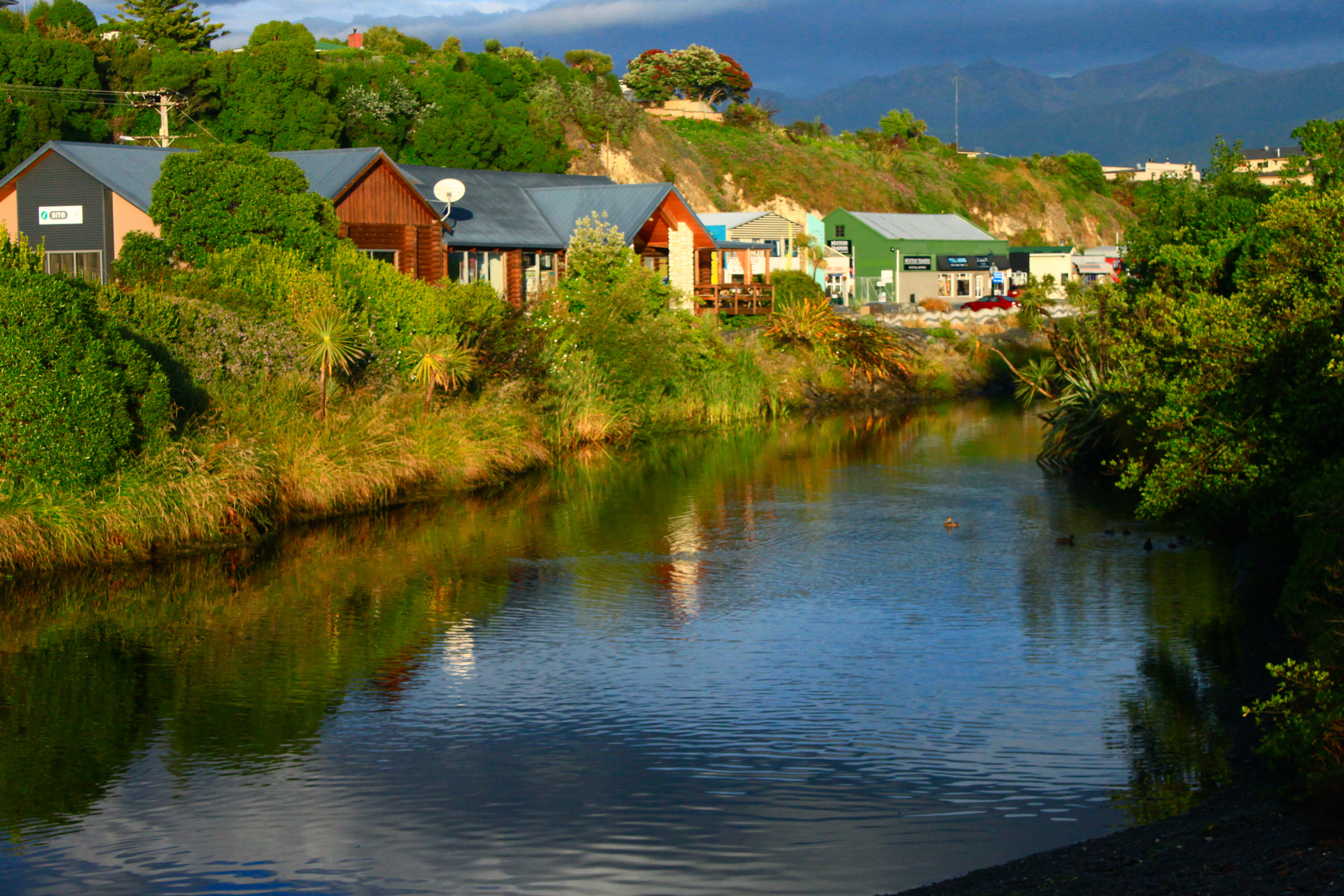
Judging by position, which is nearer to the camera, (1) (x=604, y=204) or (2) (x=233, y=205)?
(2) (x=233, y=205)

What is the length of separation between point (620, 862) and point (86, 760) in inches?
211

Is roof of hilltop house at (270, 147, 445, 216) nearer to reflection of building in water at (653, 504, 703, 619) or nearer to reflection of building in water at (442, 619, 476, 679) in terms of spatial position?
reflection of building in water at (653, 504, 703, 619)

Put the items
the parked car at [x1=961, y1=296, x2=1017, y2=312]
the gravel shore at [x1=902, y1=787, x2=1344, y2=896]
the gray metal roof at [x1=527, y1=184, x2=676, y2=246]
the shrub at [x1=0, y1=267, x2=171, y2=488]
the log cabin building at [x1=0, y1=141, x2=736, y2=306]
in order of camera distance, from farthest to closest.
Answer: the parked car at [x1=961, y1=296, x2=1017, y2=312]
the gray metal roof at [x1=527, y1=184, x2=676, y2=246]
the log cabin building at [x1=0, y1=141, x2=736, y2=306]
the shrub at [x1=0, y1=267, x2=171, y2=488]
the gravel shore at [x1=902, y1=787, x2=1344, y2=896]

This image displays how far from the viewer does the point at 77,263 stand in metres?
39.9

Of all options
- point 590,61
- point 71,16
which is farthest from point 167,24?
point 590,61

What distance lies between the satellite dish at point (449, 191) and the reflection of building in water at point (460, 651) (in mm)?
28557

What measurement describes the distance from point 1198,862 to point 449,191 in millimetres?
38965

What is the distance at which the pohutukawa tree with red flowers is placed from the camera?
12781 cm

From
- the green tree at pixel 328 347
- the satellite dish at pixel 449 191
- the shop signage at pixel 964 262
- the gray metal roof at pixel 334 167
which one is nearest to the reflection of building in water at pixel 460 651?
the green tree at pixel 328 347

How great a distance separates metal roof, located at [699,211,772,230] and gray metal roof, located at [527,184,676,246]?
21.6 metres

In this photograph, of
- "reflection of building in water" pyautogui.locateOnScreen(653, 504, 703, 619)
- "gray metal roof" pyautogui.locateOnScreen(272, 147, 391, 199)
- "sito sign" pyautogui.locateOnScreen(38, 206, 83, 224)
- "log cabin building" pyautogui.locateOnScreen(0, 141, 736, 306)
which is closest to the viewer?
"reflection of building in water" pyautogui.locateOnScreen(653, 504, 703, 619)

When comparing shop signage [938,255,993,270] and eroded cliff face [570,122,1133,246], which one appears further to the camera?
eroded cliff face [570,122,1133,246]

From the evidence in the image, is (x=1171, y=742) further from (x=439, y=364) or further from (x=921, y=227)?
(x=921, y=227)

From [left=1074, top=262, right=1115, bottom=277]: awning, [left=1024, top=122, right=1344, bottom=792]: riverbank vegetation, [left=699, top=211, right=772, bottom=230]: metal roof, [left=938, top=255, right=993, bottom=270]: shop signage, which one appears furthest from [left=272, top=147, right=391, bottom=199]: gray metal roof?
[left=1074, top=262, right=1115, bottom=277]: awning
